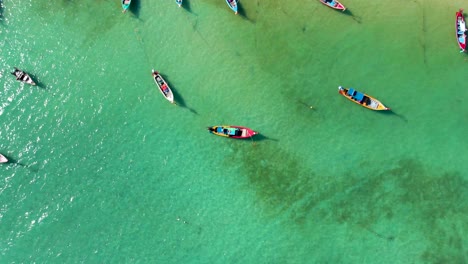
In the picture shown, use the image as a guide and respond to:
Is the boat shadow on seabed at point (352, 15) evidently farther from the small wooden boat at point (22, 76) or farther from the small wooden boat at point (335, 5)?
the small wooden boat at point (22, 76)

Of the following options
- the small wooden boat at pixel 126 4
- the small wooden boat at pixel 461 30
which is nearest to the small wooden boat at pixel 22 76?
the small wooden boat at pixel 126 4

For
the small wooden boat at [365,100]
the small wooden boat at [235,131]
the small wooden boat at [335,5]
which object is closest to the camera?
the small wooden boat at [365,100]

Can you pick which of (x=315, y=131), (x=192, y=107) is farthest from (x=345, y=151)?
(x=192, y=107)

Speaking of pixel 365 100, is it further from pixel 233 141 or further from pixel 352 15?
pixel 233 141

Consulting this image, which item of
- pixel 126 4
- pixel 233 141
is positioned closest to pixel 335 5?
pixel 233 141

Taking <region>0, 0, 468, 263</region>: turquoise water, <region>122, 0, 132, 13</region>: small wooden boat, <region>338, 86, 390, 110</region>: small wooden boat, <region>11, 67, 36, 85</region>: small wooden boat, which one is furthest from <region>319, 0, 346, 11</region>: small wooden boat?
<region>11, 67, 36, 85</region>: small wooden boat

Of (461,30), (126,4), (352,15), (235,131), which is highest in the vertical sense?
(126,4)
